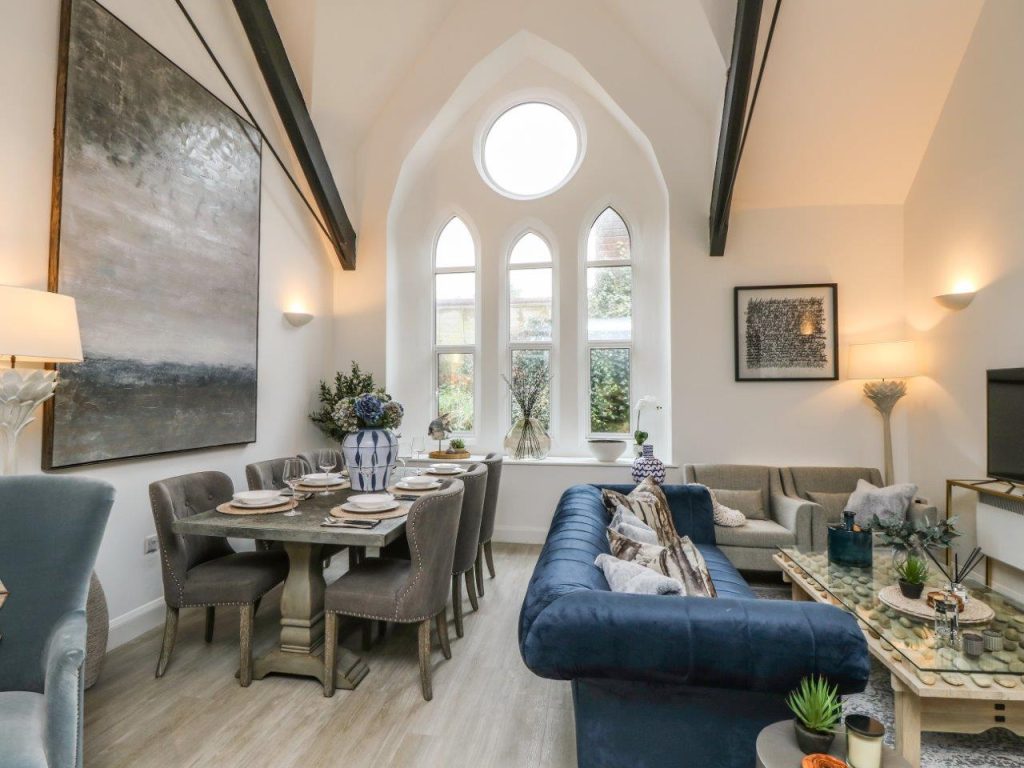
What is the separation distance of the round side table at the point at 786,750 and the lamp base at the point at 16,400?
9.46 feet

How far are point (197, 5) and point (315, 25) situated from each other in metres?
0.89

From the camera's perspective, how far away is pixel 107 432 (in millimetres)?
2863

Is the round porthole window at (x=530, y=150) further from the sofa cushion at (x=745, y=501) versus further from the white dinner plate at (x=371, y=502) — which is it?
the white dinner plate at (x=371, y=502)

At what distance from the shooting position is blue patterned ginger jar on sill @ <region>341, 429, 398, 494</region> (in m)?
2.97

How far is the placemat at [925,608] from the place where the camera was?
2182 millimetres

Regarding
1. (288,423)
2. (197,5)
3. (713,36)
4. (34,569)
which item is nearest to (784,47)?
(713,36)

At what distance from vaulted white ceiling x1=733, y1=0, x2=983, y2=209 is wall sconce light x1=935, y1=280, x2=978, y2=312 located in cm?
112

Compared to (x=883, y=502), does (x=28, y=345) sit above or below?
above

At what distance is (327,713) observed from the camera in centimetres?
228

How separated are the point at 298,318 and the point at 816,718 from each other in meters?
4.34

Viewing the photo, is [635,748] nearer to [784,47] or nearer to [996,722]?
[996,722]

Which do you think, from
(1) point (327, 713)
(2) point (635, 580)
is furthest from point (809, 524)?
(1) point (327, 713)

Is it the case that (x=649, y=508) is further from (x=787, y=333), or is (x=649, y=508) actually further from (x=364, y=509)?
(x=787, y=333)

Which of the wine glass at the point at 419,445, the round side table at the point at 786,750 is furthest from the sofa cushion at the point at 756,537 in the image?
the wine glass at the point at 419,445
